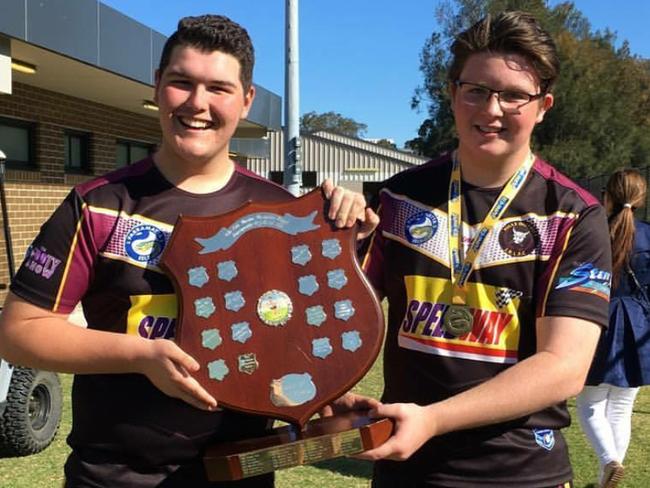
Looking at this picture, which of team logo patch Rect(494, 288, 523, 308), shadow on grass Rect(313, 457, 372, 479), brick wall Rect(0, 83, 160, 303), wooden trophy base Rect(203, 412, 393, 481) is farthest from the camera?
brick wall Rect(0, 83, 160, 303)

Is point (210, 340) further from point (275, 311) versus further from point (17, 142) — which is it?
point (17, 142)

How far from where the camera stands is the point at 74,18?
790 centimetres

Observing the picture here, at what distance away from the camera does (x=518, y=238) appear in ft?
6.40

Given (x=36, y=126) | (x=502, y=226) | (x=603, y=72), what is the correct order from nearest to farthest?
1. (x=502, y=226)
2. (x=36, y=126)
3. (x=603, y=72)

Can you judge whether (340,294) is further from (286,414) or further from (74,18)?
(74,18)

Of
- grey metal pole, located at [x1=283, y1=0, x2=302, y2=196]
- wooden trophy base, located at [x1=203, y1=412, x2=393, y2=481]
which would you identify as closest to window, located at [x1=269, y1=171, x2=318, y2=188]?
grey metal pole, located at [x1=283, y1=0, x2=302, y2=196]

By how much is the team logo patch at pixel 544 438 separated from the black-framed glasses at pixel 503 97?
2.84 feet

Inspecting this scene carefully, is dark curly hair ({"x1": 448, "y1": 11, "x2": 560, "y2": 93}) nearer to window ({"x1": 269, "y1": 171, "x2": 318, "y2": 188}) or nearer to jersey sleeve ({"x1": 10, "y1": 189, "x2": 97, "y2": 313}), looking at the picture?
jersey sleeve ({"x1": 10, "y1": 189, "x2": 97, "y2": 313})

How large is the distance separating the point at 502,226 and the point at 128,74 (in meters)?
8.00

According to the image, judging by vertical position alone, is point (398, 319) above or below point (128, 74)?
below

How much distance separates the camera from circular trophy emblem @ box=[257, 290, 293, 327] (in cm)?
188

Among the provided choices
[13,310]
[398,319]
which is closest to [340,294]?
[398,319]

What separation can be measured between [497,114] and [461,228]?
32 cm

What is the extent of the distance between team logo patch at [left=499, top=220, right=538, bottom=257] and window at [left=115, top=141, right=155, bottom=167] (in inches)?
460
